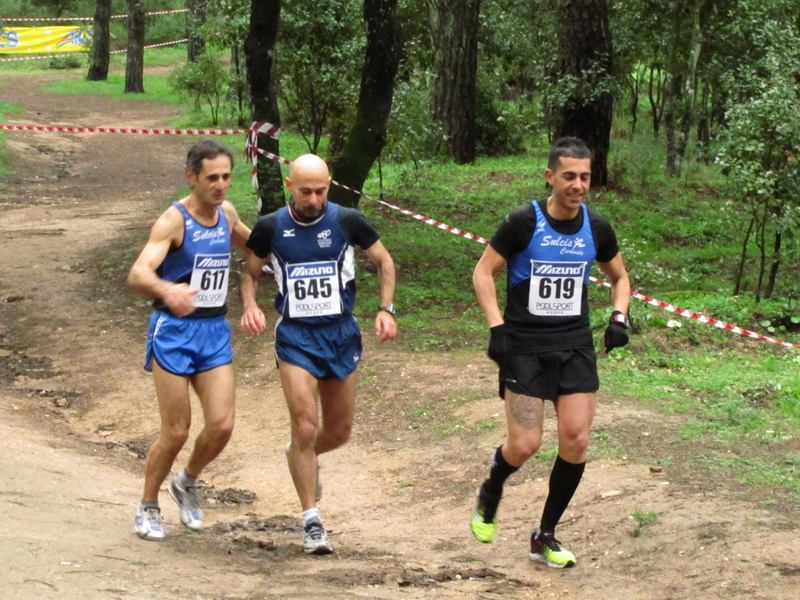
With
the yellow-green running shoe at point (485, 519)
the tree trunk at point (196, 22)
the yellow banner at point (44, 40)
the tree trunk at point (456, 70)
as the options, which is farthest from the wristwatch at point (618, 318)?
the yellow banner at point (44, 40)

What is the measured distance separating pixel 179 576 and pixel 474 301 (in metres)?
8.49

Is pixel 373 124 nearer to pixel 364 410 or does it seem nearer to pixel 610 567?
pixel 364 410

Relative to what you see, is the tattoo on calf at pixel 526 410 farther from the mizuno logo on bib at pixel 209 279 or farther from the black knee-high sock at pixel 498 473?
the mizuno logo on bib at pixel 209 279

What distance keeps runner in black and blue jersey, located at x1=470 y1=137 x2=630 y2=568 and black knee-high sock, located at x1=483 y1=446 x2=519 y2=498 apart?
117 millimetres

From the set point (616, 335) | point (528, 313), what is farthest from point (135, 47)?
point (616, 335)

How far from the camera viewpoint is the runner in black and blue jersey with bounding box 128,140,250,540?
17.6ft

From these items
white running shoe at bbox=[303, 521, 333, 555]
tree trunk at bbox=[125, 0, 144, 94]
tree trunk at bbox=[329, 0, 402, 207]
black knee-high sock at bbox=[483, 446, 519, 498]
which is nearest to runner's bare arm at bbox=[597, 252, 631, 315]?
black knee-high sock at bbox=[483, 446, 519, 498]

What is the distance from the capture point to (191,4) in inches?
1679

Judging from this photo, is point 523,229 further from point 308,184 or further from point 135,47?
point 135,47

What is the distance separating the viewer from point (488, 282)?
17.6 ft

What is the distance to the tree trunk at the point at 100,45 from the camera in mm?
38912

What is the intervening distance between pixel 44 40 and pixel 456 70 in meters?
33.2

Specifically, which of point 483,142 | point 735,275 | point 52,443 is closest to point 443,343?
point 52,443

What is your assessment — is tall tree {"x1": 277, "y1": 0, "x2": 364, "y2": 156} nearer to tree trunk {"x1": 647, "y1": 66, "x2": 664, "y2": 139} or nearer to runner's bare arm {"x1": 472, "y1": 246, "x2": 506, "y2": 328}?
runner's bare arm {"x1": 472, "y1": 246, "x2": 506, "y2": 328}
